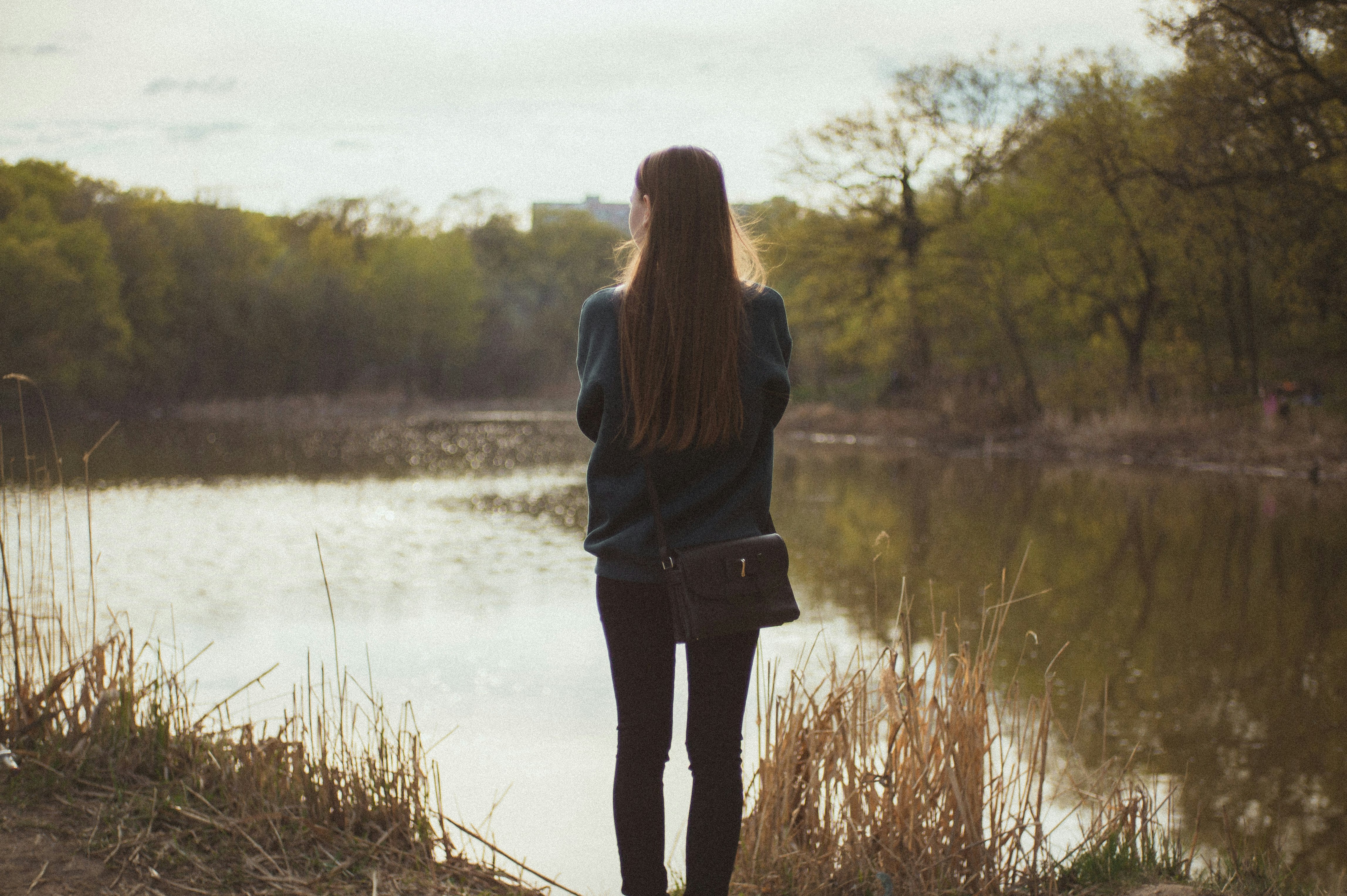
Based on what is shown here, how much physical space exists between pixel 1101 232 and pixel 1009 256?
185 cm

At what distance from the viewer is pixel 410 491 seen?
1388 cm

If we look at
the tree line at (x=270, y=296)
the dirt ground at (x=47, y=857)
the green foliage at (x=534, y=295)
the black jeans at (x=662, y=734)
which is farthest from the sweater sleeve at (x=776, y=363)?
the green foliage at (x=534, y=295)

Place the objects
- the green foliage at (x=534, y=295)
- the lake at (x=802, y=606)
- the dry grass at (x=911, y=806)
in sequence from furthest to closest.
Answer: the green foliage at (x=534, y=295), the lake at (x=802, y=606), the dry grass at (x=911, y=806)

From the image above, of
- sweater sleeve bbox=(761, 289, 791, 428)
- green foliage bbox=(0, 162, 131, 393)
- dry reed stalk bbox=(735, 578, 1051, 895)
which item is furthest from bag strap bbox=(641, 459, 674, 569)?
green foliage bbox=(0, 162, 131, 393)

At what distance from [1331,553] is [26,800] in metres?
9.28

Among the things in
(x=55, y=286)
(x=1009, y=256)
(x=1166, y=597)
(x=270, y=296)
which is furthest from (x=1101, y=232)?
(x=270, y=296)

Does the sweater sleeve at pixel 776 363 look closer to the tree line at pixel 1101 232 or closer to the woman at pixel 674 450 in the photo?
the woman at pixel 674 450

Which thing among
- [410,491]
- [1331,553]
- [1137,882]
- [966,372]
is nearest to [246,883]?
[1137,882]

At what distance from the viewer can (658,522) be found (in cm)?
190

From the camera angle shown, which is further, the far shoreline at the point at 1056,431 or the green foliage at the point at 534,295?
the green foliage at the point at 534,295

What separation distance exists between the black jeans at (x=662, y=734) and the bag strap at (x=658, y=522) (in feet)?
0.19

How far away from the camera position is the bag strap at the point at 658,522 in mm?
1891

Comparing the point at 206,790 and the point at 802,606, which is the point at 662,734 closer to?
the point at 206,790

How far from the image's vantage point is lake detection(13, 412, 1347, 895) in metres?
4.30
